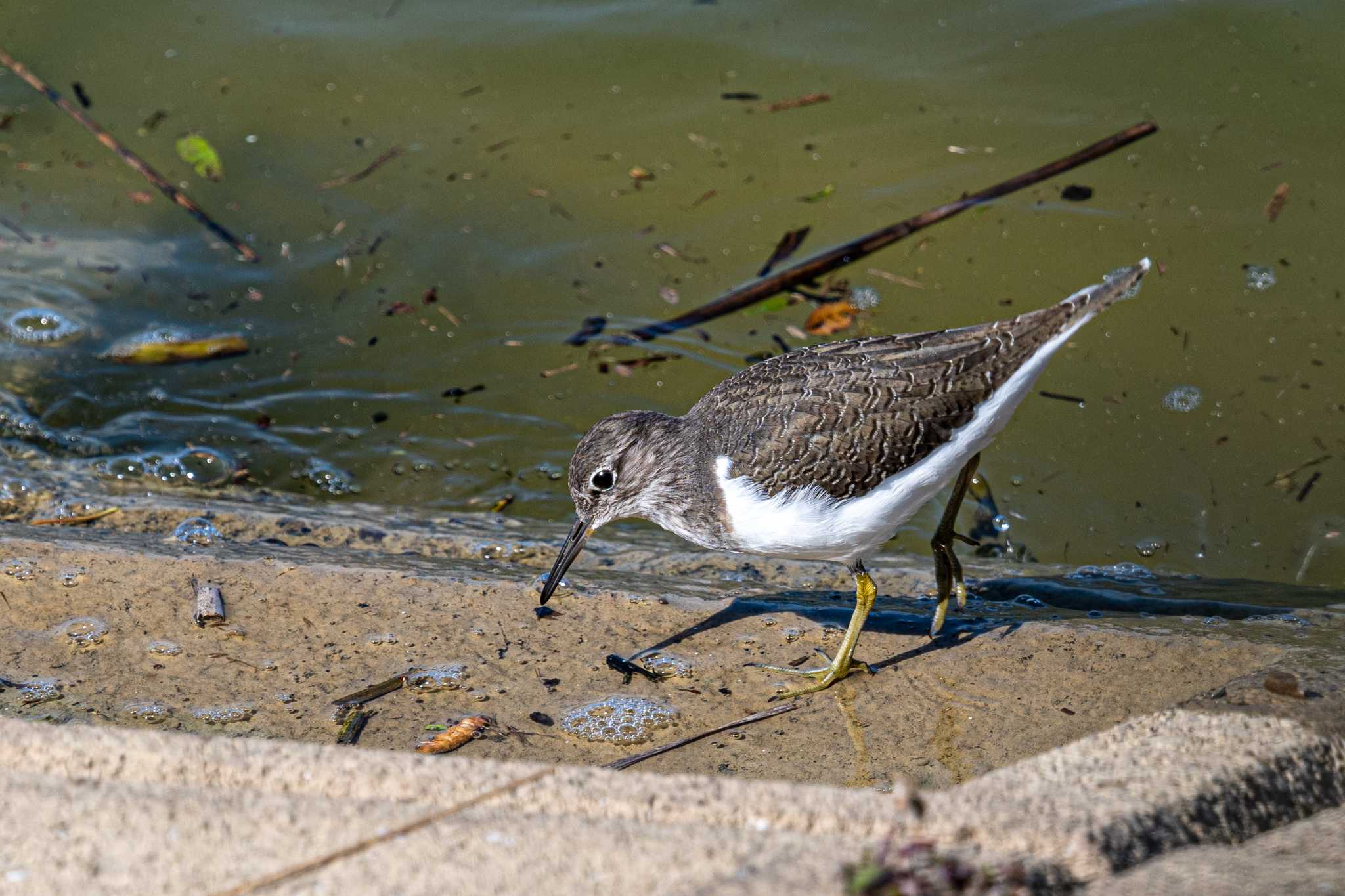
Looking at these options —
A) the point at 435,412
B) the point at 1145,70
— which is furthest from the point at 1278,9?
the point at 435,412

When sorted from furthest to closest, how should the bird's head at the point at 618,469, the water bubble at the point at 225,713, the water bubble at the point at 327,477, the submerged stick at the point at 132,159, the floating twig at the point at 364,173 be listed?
1. the floating twig at the point at 364,173
2. the submerged stick at the point at 132,159
3. the water bubble at the point at 327,477
4. the bird's head at the point at 618,469
5. the water bubble at the point at 225,713

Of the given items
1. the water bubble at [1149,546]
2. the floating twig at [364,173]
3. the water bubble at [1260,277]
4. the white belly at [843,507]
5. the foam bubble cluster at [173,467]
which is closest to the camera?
the white belly at [843,507]

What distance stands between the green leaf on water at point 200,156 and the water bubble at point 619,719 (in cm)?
476

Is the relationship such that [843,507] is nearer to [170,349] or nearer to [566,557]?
[566,557]

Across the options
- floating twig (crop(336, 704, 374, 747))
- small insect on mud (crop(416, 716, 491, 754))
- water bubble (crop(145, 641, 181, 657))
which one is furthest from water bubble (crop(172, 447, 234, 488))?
small insect on mud (crop(416, 716, 491, 754))

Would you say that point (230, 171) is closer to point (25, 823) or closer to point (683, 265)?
point (683, 265)

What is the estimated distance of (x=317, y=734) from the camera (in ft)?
10.9

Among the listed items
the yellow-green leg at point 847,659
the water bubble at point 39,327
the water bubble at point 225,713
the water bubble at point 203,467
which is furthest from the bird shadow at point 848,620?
the water bubble at point 39,327

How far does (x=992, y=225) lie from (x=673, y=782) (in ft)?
14.5

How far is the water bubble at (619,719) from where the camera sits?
3.40 m

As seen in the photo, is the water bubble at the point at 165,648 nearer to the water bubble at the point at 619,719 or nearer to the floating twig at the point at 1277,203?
the water bubble at the point at 619,719

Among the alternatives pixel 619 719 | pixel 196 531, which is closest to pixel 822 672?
pixel 619 719

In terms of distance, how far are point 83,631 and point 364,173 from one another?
383cm

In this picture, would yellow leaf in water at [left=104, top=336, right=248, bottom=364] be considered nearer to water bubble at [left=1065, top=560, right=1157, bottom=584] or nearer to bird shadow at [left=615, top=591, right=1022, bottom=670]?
bird shadow at [left=615, top=591, right=1022, bottom=670]
